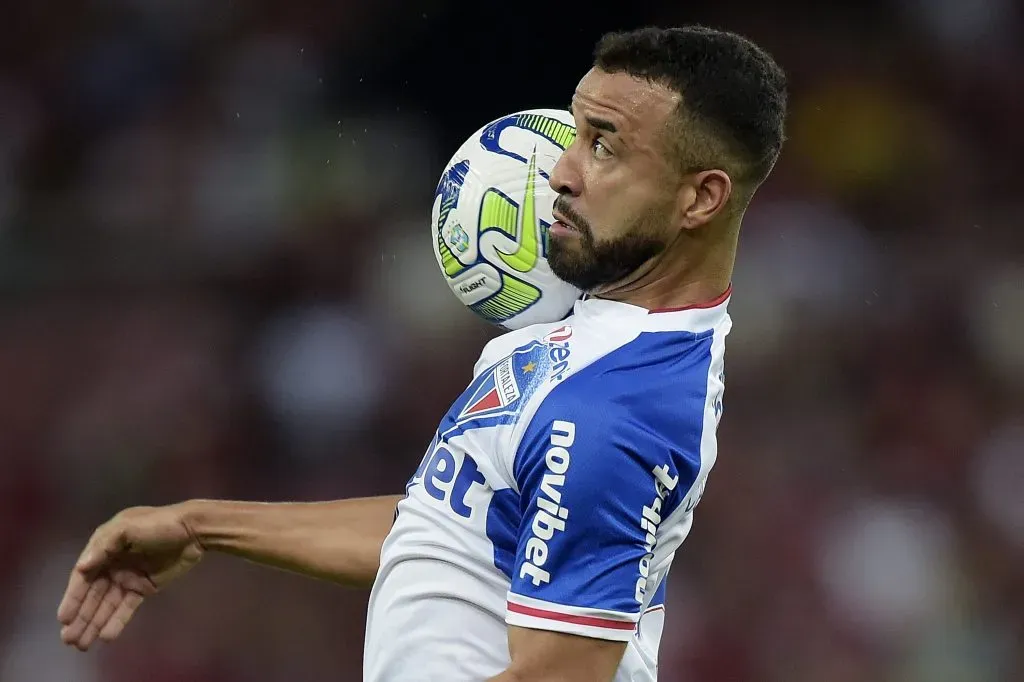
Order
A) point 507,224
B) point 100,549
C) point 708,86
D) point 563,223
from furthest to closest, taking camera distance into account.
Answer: point 100,549 → point 507,224 → point 563,223 → point 708,86

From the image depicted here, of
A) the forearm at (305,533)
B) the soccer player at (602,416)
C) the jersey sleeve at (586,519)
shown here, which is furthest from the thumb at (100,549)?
the jersey sleeve at (586,519)

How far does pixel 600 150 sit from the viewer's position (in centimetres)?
211

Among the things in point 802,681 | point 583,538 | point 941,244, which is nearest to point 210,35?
point 941,244

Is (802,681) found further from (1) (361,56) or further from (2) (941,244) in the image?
(1) (361,56)

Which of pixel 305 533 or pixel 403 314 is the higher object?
pixel 305 533

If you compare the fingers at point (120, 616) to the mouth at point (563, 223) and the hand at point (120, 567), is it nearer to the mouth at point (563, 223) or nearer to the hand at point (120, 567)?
the hand at point (120, 567)

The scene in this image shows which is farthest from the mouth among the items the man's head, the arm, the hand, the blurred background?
the blurred background

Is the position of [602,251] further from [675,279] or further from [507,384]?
[507,384]

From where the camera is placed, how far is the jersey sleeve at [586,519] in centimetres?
188

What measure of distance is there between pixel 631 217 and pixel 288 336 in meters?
3.69

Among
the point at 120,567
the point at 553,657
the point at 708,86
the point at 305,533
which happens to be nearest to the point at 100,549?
the point at 120,567

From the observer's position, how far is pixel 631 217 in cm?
210

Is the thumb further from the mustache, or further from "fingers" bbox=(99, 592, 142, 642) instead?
the mustache

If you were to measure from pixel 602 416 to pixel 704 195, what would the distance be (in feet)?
1.49
